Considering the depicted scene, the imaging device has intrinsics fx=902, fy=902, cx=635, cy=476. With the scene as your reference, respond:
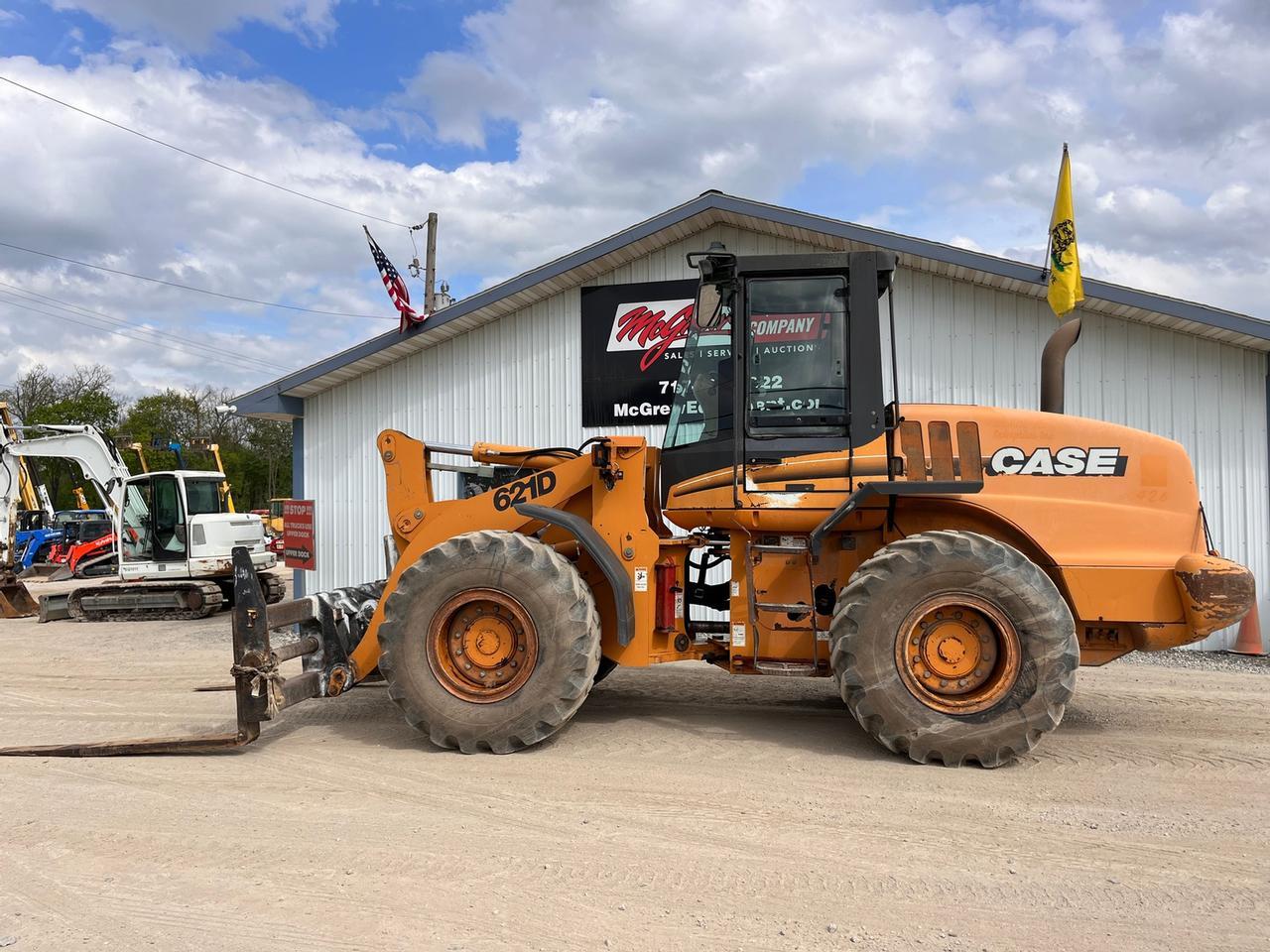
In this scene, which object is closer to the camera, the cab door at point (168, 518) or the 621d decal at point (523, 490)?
the 621d decal at point (523, 490)

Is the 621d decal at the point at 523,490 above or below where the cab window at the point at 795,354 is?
below

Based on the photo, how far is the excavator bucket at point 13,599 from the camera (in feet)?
51.3

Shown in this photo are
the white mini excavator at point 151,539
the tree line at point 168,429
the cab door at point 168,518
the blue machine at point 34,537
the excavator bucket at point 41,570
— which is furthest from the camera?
the tree line at point 168,429

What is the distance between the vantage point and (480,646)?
598 cm

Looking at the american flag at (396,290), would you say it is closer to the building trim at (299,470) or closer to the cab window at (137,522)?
the building trim at (299,470)

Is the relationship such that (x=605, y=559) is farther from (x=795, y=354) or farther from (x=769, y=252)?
(x=769, y=252)

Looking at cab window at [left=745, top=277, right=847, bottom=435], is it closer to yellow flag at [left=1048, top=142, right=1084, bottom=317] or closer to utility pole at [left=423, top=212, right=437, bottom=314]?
yellow flag at [left=1048, top=142, right=1084, bottom=317]

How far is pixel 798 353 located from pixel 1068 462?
6.09 ft

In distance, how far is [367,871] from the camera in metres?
4.04

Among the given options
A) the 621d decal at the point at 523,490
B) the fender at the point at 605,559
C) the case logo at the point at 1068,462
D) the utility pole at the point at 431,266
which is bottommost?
the fender at the point at 605,559

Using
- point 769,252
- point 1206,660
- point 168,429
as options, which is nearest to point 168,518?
point 769,252

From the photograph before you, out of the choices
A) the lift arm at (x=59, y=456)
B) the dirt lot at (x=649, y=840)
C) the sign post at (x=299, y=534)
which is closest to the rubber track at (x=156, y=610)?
the lift arm at (x=59, y=456)

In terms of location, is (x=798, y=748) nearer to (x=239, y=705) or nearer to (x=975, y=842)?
(x=975, y=842)

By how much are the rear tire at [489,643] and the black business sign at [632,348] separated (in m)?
6.24
